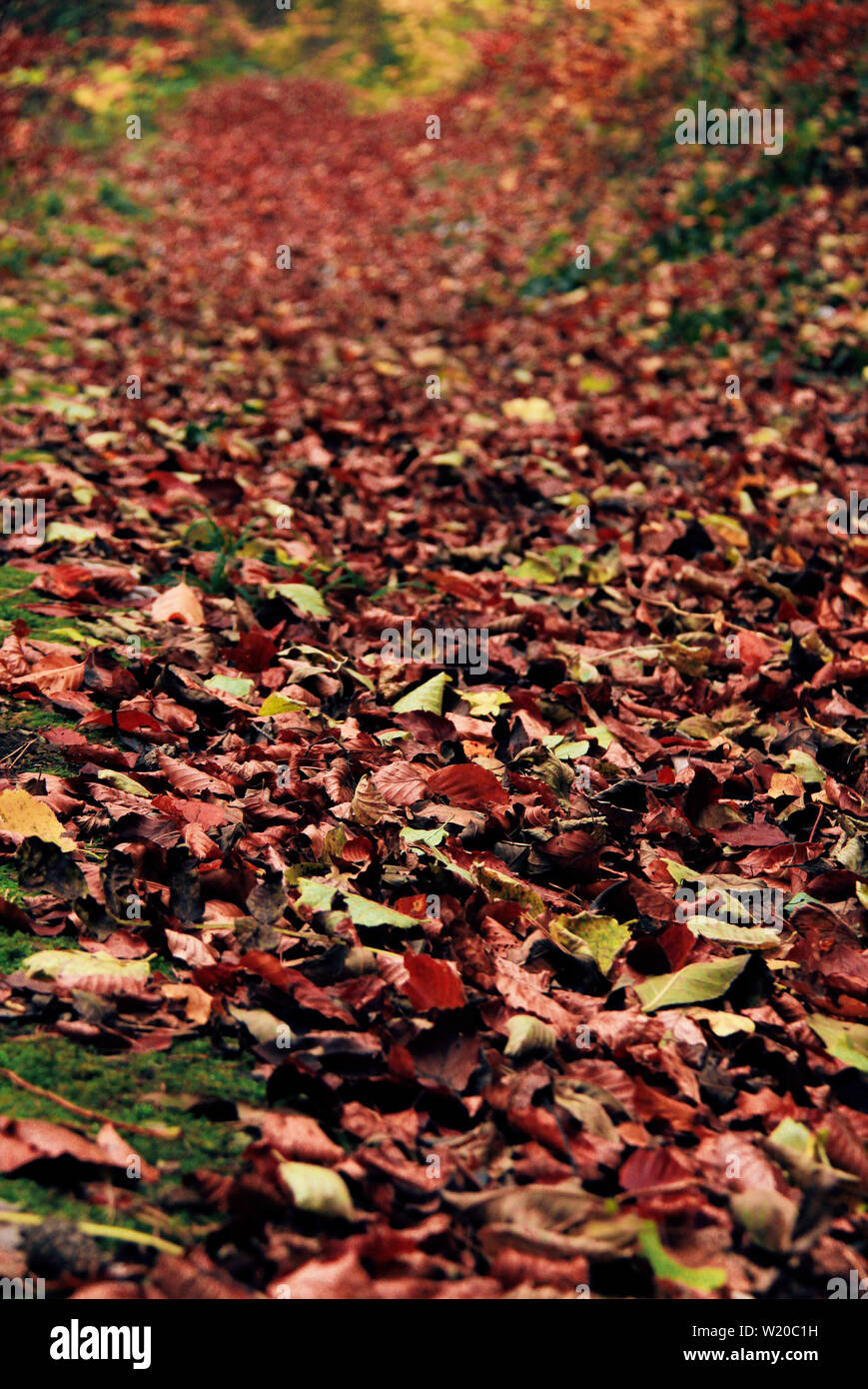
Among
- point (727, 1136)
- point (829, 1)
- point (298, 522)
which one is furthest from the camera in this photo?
point (829, 1)

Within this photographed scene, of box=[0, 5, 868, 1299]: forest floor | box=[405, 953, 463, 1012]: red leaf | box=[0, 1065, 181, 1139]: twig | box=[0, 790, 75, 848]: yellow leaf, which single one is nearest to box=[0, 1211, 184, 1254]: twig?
box=[0, 5, 868, 1299]: forest floor

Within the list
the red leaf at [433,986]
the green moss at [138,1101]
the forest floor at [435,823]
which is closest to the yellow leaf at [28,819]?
the forest floor at [435,823]

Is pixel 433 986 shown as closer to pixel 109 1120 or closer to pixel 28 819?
pixel 109 1120

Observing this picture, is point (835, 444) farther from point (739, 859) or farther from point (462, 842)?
point (462, 842)

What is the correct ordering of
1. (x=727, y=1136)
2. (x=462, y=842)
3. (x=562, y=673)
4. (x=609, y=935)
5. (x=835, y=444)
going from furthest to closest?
(x=835, y=444) < (x=562, y=673) < (x=462, y=842) < (x=609, y=935) < (x=727, y=1136)

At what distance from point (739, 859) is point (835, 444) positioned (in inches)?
131

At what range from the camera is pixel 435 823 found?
2498 mm

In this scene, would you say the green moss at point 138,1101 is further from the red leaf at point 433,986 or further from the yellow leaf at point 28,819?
the yellow leaf at point 28,819

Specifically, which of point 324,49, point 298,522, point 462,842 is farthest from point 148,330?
point 324,49

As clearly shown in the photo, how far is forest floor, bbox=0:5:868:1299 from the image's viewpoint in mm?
1603

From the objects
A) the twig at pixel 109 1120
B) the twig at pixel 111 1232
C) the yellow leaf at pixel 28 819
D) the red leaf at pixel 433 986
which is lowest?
the twig at pixel 111 1232

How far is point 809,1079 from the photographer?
6.39ft

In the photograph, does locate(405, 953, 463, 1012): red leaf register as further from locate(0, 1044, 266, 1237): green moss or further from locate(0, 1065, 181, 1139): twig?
locate(0, 1065, 181, 1139): twig

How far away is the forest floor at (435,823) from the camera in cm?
160
